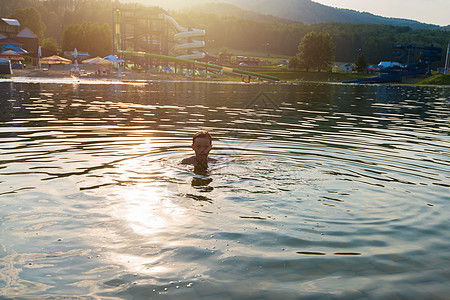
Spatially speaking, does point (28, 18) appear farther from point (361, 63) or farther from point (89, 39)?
point (361, 63)

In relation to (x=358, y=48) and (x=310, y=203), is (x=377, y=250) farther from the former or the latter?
(x=358, y=48)


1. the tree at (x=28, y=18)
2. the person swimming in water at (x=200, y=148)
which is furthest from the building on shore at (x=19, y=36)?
the person swimming in water at (x=200, y=148)

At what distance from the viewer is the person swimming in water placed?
786 cm

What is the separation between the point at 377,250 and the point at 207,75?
72.0 meters

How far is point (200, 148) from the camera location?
7945 millimetres

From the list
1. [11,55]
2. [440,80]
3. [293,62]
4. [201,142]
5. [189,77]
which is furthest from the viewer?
[293,62]

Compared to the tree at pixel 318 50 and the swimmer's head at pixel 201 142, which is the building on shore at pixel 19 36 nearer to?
the tree at pixel 318 50

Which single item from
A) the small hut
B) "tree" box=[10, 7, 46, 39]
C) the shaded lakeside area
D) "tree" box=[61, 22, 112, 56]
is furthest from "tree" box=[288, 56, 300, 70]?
the small hut

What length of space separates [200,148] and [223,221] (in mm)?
3039

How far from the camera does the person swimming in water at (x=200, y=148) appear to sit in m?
7.86

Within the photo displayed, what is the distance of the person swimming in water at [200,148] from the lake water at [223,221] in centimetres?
28

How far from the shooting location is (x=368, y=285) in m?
3.59

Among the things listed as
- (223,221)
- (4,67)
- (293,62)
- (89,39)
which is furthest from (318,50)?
(223,221)

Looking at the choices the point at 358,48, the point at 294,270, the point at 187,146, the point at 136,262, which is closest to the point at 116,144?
the point at 187,146
